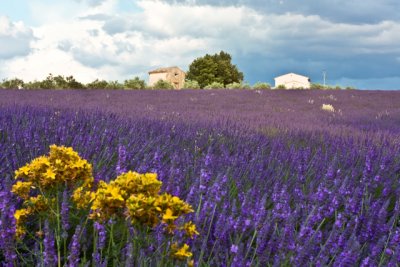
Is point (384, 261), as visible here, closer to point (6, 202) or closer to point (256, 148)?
point (6, 202)

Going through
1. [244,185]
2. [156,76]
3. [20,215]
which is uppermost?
[156,76]

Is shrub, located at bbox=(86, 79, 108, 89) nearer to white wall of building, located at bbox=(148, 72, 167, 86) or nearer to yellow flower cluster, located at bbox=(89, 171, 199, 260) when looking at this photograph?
yellow flower cluster, located at bbox=(89, 171, 199, 260)

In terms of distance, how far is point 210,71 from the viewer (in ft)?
160

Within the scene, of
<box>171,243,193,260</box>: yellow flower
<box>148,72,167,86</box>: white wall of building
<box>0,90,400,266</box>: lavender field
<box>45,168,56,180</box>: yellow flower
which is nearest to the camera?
<box>171,243,193,260</box>: yellow flower

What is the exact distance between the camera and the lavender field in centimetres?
199

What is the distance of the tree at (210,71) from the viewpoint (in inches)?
1908

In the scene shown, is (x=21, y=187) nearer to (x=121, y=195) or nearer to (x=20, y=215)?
(x=20, y=215)

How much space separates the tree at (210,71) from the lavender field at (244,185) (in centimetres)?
4201

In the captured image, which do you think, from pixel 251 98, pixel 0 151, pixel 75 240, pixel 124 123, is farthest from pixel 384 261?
pixel 251 98

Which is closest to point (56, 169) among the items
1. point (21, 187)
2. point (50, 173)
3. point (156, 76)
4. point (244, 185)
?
point (50, 173)

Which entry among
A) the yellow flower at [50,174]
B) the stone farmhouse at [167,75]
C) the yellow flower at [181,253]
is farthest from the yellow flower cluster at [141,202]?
the stone farmhouse at [167,75]

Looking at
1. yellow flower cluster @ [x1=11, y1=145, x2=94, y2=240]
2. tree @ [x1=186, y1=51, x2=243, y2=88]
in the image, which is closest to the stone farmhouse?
tree @ [x1=186, y1=51, x2=243, y2=88]

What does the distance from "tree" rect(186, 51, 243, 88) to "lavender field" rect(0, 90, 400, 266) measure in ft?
138

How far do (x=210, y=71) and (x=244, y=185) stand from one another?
4599 centimetres
